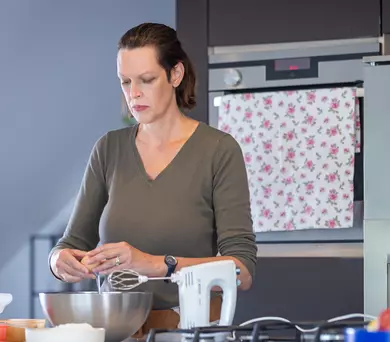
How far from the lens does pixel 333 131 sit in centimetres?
308

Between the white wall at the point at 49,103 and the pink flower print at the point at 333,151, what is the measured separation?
95.1 inches

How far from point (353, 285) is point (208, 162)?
126 centimetres

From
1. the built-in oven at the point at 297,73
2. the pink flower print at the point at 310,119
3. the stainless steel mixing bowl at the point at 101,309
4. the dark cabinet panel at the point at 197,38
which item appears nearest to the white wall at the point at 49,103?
the dark cabinet panel at the point at 197,38

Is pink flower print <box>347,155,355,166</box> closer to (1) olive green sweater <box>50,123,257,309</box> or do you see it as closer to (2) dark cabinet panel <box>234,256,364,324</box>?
(2) dark cabinet panel <box>234,256,364,324</box>

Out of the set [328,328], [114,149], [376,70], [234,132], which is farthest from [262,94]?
[328,328]

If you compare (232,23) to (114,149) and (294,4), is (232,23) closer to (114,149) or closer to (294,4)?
(294,4)

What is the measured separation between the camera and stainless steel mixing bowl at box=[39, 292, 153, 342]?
1505 millimetres

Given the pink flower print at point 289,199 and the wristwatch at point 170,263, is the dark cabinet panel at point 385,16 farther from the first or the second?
the wristwatch at point 170,263

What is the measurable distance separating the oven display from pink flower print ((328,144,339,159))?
0.30m

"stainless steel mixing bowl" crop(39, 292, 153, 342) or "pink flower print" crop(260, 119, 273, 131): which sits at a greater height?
"pink flower print" crop(260, 119, 273, 131)

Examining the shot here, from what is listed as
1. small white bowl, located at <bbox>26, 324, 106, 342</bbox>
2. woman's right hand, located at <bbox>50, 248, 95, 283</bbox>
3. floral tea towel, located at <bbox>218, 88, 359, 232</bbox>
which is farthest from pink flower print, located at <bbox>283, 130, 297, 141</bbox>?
small white bowl, located at <bbox>26, 324, 106, 342</bbox>

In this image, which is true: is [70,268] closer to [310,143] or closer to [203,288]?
[203,288]

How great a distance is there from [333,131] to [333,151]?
0.07 m

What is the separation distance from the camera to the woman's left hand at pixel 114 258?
1.65 metres
